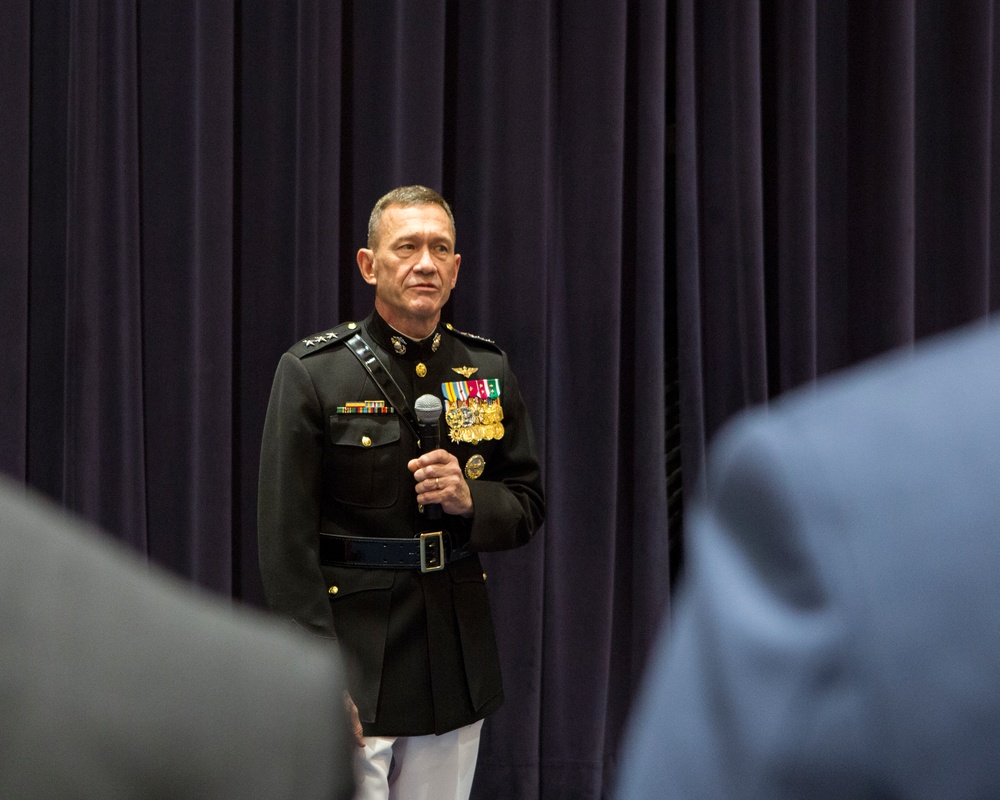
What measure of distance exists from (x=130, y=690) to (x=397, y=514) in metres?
1.90

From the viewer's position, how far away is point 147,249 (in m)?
2.99

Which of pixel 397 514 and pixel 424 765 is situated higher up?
pixel 397 514

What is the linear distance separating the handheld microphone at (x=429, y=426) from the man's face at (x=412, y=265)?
0.18 meters

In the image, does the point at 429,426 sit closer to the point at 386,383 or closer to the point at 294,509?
the point at 386,383

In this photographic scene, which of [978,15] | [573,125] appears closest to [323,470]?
[573,125]

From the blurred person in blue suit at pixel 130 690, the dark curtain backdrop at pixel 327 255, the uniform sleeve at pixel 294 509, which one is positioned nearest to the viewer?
the blurred person in blue suit at pixel 130 690

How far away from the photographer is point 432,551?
2205mm

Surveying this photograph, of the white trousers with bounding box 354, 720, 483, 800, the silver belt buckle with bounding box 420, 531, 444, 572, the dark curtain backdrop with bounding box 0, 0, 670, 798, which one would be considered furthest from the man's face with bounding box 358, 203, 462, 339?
the white trousers with bounding box 354, 720, 483, 800

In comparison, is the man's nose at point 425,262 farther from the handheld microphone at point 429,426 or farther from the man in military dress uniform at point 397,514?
the handheld microphone at point 429,426

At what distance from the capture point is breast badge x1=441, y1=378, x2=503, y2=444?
2301 mm

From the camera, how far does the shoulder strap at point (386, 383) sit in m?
2.24

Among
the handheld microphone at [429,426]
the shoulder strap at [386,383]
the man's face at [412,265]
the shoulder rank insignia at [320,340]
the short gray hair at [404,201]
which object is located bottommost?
the handheld microphone at [429,426]

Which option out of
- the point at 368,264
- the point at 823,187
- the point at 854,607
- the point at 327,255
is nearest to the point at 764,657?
A: the point at 854,607

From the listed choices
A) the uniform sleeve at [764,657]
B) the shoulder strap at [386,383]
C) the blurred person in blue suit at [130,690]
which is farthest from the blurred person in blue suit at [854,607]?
the shoulder strap at [386,383]
